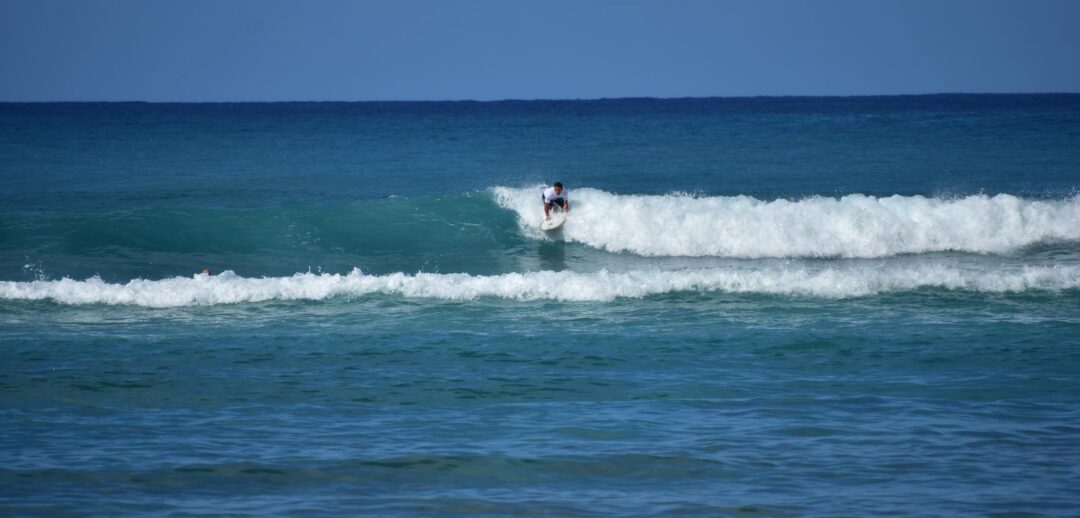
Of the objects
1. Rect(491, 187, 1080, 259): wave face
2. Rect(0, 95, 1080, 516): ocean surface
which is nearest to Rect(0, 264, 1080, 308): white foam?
Rect(0, 95, 1080, 516): ocean surface

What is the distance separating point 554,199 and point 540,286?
616 centimetres

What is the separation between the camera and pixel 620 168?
35438mm

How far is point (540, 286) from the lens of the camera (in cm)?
1622

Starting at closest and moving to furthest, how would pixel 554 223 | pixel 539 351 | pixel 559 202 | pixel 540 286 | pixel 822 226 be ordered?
1. pixel 539 351
2. pixel 540 286
3. pixel 822 226
4. pixel 554 223
5. pixel 559 202

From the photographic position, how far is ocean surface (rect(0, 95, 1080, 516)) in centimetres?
825

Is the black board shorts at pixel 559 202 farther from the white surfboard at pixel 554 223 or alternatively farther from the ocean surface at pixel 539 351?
the ocean surface at pixel 539 351

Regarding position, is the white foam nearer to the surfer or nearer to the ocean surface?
the ocean surface

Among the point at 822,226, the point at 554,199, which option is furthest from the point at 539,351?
the point at 822,226

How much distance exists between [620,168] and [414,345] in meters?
23.3

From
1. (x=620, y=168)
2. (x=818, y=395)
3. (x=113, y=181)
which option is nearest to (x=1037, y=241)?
(x=818, y=395)

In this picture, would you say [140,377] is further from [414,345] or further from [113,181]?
[113,181]

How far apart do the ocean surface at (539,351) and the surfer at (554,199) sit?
0.53m

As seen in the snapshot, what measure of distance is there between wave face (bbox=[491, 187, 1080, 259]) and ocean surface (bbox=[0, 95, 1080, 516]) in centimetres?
6

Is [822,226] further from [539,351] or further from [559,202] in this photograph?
[539,351]
